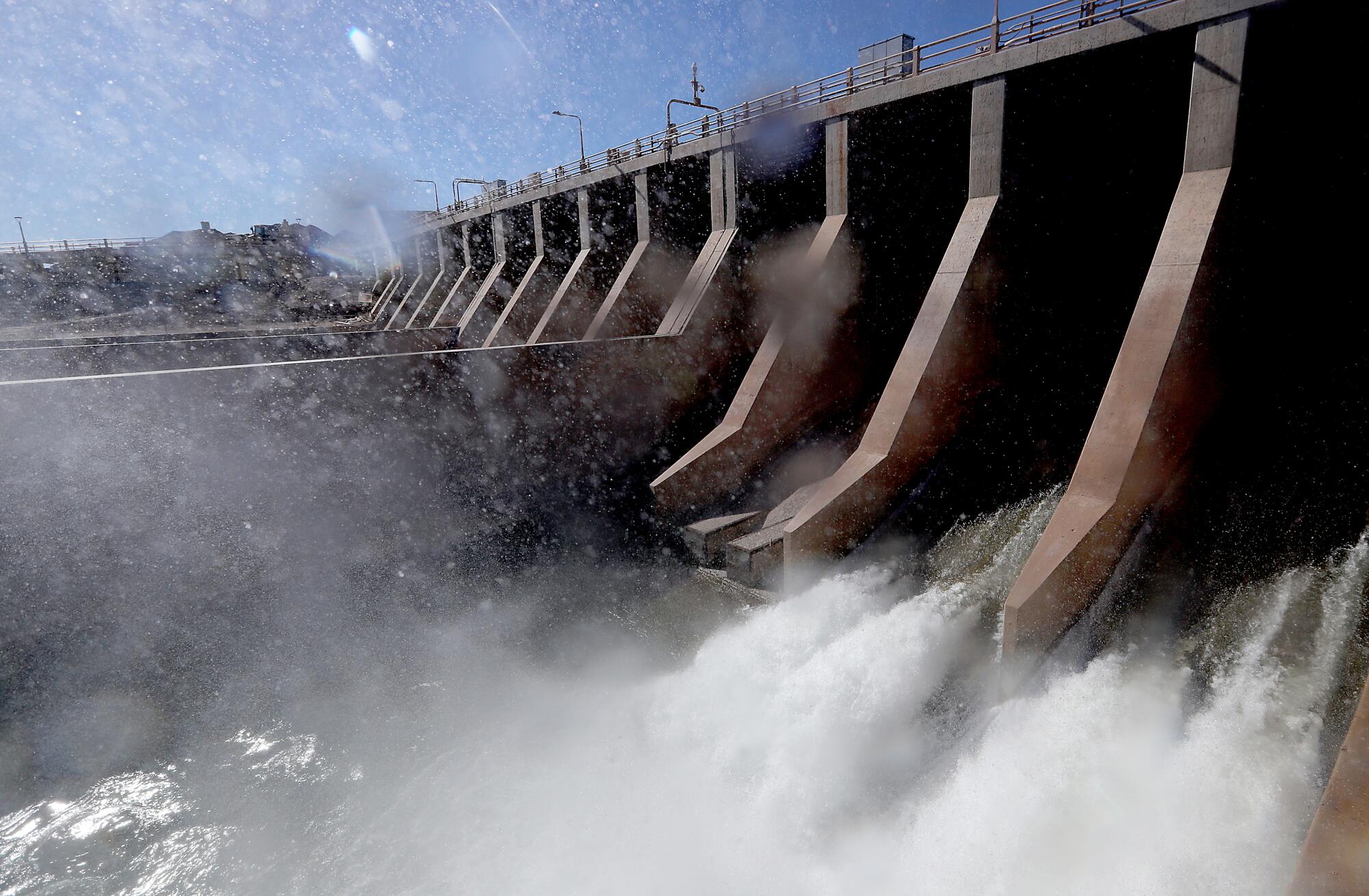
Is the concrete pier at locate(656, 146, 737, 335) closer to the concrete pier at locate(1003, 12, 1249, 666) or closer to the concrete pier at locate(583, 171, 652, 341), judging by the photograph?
the concrete pier at locate(583, 171, 652, 341)

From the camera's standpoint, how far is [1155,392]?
6766 mm

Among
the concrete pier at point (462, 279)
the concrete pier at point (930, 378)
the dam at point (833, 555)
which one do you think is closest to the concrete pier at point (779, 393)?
the dam at point (833, 555)

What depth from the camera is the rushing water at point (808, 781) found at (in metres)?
5.05

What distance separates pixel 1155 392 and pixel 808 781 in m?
5.08

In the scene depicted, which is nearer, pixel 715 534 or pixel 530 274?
pixel 715 534

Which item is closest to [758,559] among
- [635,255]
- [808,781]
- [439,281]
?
[808,781]

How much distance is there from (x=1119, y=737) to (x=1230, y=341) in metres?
4.59

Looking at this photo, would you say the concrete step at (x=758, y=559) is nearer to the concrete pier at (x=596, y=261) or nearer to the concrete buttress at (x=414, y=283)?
the concrete pier at (x=596, y=261)

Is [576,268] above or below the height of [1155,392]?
above

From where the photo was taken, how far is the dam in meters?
5.69

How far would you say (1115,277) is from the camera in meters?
9.80

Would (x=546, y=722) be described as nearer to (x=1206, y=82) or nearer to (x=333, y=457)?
(x=333, y=457)

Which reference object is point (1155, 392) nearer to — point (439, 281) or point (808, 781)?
point (808, 781)

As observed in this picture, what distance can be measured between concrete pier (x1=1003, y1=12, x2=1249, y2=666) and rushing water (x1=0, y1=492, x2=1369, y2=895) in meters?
0.88
